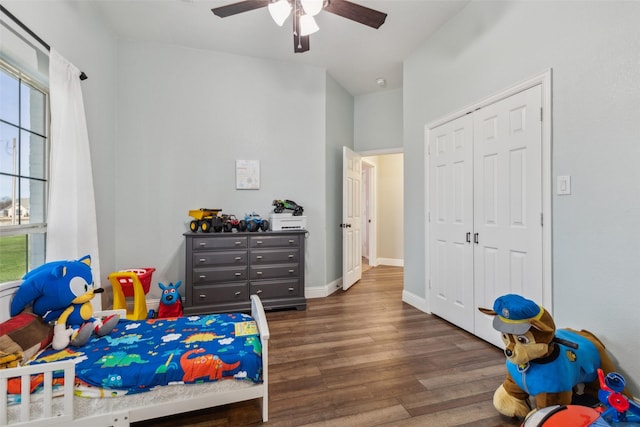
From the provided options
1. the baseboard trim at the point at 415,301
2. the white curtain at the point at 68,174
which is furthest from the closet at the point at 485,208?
the white curtain at the point at 68,174

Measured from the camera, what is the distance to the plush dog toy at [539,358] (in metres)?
1.46

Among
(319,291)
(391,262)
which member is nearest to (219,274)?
(319,291)

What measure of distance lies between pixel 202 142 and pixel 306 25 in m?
2.05

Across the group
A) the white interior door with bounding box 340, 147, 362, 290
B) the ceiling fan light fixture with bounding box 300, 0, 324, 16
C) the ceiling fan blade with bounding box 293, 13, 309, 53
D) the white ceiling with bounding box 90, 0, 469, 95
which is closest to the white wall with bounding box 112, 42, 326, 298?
the white ceiling with bounding box 90, 0, 469, 95

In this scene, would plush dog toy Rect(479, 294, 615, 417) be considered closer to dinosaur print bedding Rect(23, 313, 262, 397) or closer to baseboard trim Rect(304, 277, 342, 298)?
dinosaur print bedding Rect(23, 313, 262, 397)

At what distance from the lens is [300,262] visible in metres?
3.47

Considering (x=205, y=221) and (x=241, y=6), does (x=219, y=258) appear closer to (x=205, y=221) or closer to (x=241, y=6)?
(x=205, y=221)

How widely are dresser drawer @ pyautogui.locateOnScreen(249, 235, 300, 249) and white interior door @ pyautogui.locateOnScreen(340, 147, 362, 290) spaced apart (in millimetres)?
999

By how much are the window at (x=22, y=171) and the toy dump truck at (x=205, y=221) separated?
4.19 feet

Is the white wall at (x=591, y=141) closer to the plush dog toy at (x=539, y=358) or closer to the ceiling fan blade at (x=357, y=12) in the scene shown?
the plush dog toy at (x=539, y=358)

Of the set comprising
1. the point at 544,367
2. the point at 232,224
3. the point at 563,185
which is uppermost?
the point at 563,185

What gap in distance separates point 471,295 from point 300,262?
6.08 ft

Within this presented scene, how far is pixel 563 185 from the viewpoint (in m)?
1.91

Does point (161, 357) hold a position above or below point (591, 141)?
below
